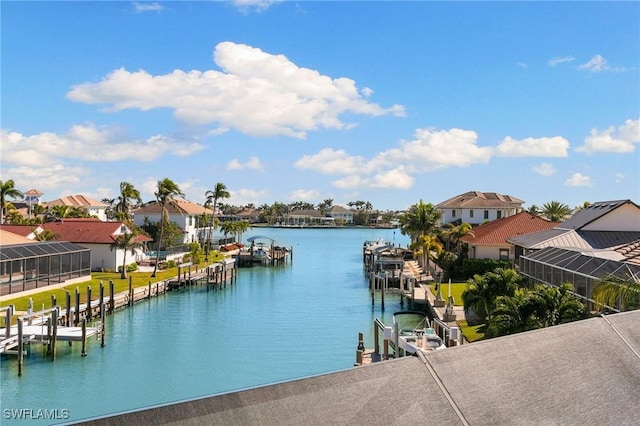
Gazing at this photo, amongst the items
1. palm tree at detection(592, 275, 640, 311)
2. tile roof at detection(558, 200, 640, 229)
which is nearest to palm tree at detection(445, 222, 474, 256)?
tile roof at detection(558, 200, 640, 229)

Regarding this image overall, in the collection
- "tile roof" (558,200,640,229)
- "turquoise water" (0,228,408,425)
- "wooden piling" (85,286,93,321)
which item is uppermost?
"tile roof" (558,200,640,229)

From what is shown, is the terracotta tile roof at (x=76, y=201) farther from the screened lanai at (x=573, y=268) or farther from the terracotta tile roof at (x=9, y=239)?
the screened lanai at (x=573, y=268)

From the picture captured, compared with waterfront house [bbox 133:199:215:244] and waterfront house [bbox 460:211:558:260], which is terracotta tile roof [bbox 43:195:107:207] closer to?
waterfront house [bbox 133:199:215:244]

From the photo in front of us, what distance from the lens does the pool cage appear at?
19.7 metres

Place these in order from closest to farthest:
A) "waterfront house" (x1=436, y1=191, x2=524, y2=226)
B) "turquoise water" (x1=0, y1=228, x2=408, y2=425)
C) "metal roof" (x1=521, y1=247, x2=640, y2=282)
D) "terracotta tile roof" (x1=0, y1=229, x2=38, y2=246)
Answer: "turquoise water" (x1=0, y1=228, x2=408, y2=425), "metal roof" (x1=521, y1=247, x2=640, y2=282), "terracotta tile roof" (x1=0, y1=229, x2=38, y2=246), "waterfront house" (x1=436, y1=191, x2=524, y2=226)

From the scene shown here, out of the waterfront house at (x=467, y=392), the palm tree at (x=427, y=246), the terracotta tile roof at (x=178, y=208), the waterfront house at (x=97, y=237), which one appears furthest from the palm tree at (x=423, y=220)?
the waterfront house at (x=467, y=392)

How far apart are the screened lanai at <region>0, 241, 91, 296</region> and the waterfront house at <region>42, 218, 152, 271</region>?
15.6ft

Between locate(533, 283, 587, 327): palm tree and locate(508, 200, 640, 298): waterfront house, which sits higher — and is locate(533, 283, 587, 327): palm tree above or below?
below

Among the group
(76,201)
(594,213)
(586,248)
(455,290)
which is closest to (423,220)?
(455,290)

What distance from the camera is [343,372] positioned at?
4.15m

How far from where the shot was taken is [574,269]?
22125 millimetres

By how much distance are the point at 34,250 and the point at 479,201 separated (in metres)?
47.6

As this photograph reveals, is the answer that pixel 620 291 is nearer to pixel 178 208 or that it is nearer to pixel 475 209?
pixel 475 209

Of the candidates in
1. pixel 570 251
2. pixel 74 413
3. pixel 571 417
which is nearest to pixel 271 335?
pixel 74 413
